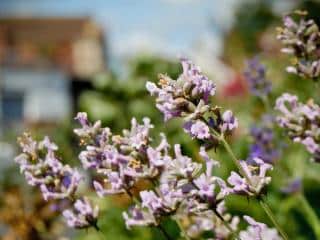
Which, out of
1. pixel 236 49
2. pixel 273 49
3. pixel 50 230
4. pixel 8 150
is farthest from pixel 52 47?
pixel 50 230

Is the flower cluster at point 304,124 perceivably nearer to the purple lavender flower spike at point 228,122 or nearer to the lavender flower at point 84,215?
the purple lavender flower spike at point 228,122

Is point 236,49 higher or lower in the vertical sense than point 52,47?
higher

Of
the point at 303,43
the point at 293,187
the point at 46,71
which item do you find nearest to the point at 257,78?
the point at 293,187

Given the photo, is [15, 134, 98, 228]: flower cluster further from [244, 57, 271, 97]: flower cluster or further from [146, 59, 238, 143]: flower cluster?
[244, 57, 271, 97]: flower cluster

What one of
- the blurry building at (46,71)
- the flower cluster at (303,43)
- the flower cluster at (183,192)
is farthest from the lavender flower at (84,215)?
the blurry building at (46,71)

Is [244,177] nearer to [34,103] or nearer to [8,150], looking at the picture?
[8,150]

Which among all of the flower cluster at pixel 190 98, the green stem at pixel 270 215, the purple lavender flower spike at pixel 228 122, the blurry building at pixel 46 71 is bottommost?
the blurry building at pixel 46 71
